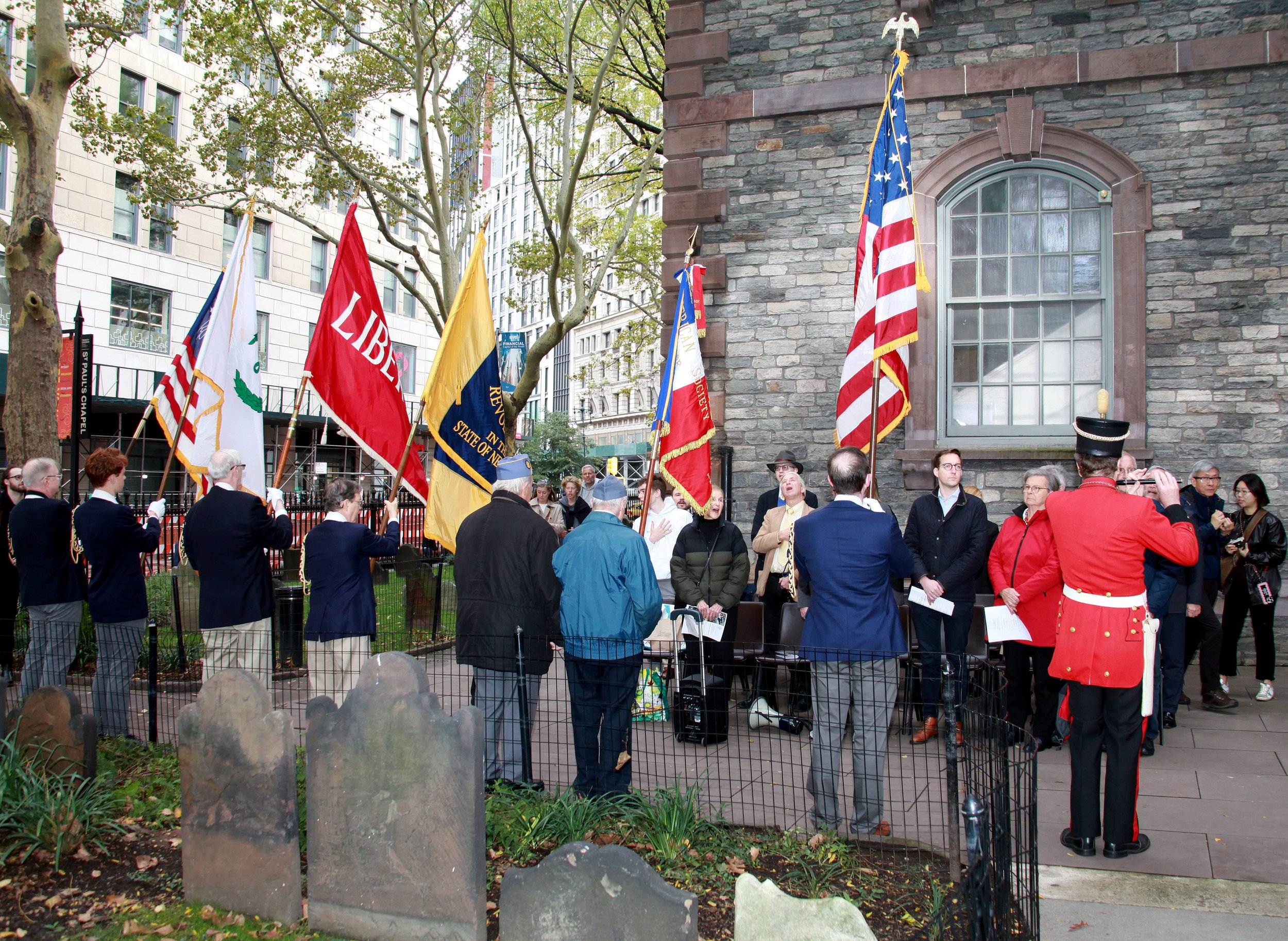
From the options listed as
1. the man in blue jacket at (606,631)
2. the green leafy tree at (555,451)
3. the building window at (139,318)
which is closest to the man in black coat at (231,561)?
the man in blue jacket at (606,631)

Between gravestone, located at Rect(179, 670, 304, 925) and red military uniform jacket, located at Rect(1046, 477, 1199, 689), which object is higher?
red military uniform jacket, located at Rect(1046, 477, 1199, 689)

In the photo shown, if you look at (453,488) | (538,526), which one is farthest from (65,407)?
(538,526)

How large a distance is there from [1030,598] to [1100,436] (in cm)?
179

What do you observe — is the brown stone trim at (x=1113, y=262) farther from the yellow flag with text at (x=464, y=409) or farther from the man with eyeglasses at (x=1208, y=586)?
the yellow flag with text at (x=464, y=409)

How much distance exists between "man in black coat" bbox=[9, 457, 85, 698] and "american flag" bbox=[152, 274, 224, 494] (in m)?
2.26

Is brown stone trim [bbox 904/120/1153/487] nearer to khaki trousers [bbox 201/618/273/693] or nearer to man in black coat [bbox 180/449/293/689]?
man in black coat [bbox 180/449/293/689]

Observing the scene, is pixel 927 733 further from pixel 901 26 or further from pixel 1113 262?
pixel 901 26

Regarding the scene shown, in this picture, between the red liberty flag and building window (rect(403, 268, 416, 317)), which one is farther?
building window (rect(403, 268, 416, 317))

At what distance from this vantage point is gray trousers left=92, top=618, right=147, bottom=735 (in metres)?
6.38

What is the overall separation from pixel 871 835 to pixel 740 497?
578 cm

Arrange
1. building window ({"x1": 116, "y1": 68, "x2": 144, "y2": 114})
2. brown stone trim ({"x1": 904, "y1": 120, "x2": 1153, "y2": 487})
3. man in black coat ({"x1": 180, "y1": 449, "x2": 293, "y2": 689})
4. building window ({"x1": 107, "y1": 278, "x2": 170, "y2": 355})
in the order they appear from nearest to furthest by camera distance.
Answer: man in black coat ({"x1": 180, "y1": 449, "x2": 293, "y2": 689}), brown stone trim ({"x1": 904, "y1": 120, "x2": 1153, "y2": 487}), building window ({"x1": 116, "y1": 68, "x2": 144, "y2": 114}), building window ({"x1": 107, "y1": 278, "x2": 170, "y2": 355})

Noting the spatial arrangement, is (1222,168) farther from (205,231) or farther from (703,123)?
(205,231)

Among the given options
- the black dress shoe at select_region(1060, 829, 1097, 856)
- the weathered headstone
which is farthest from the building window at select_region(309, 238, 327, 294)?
the weathered headstone

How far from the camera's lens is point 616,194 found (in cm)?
2475
